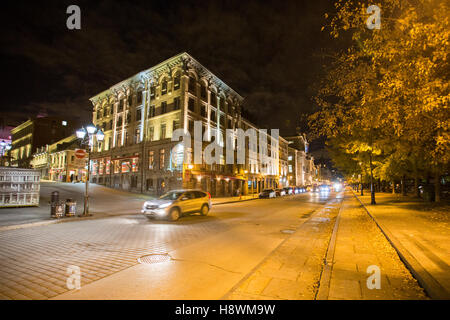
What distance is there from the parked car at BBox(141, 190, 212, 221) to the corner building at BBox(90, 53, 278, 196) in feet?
53.8

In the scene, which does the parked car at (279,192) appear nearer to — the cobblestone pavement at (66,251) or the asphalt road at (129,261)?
the cobblestone pavement at (66,251)

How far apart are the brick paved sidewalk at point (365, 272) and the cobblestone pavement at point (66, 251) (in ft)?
14.5

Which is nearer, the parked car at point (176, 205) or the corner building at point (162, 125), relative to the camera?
the parked car at point (176, 205)

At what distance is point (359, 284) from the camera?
419cm

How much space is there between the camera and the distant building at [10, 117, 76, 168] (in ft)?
213

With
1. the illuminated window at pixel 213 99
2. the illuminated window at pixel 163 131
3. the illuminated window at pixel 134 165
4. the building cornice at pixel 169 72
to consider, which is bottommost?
the illuminated window at pixel 134 165

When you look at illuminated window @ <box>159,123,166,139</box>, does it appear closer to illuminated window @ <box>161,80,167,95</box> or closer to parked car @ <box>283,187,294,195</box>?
illuminated window @ <box>161,80,167,95</box>

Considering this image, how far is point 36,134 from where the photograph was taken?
64938 mm

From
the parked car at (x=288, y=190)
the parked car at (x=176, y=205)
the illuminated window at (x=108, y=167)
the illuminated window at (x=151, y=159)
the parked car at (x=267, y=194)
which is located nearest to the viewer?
the parked car at (x=176, y=205)

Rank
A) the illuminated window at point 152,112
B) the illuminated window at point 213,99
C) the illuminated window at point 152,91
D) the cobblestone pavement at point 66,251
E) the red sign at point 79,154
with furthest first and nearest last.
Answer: the illuminated window at point 213,99 < the illuminated window at point 152,91 < the illuminated window at point 152,112 < the red sign at point 79,154 < the cobblestone pavement at point 66,251

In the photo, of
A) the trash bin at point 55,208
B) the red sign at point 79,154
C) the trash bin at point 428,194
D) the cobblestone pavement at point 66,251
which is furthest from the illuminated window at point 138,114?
the trash bin at point 428,194

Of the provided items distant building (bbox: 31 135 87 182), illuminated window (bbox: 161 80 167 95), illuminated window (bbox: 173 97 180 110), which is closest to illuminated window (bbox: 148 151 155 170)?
illuminated window (bbox: 173 97 180 110)

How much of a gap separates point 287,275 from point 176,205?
8.55 metres

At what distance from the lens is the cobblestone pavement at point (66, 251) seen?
4336mm
